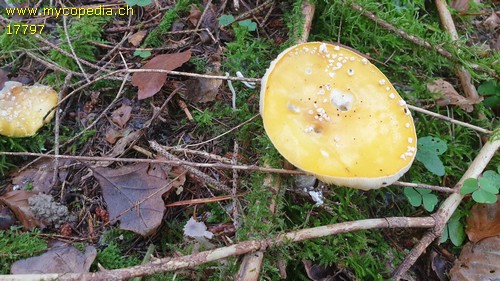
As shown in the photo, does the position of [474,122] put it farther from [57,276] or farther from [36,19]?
[36,19]

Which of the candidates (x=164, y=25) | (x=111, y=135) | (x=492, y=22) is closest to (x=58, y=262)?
(x=111, y=135)

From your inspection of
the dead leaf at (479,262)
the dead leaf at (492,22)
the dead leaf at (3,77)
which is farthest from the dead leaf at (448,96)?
the dead leaf at (3,77)

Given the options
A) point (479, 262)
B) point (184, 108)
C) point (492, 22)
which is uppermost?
point (492, 22)

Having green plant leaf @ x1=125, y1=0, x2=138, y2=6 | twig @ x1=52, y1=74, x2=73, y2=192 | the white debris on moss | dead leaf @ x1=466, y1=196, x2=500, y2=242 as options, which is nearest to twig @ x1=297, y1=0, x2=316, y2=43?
green plant leaf @ x1=125, y1=0, x2=138, y2=6

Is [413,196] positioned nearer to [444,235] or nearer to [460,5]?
[444,235]

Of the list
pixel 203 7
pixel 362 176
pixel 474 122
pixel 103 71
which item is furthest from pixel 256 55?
pixel 474 122

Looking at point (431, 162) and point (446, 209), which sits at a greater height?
point (431, 162)

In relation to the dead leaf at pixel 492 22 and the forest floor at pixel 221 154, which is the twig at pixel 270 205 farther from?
the dead leaf at pixel 492 22
